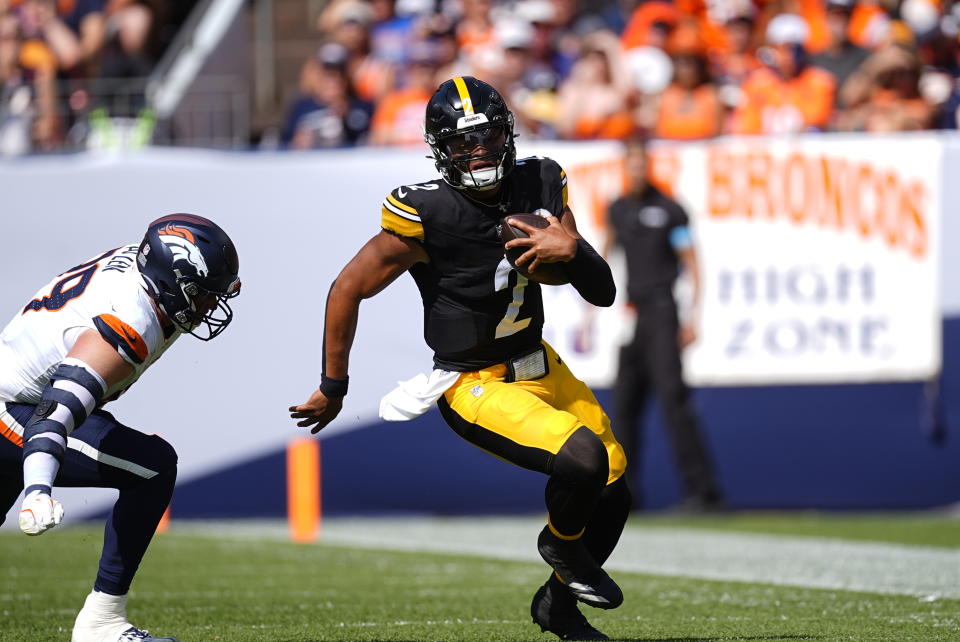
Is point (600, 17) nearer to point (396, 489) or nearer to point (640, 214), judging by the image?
point (640, 214)

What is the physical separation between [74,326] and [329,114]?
684 cm

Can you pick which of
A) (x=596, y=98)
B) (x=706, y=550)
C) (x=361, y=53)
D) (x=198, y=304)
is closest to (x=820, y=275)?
(x=596, y=98)

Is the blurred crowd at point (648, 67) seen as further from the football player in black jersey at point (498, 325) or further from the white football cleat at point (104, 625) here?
the white football cleat at point (104, 625)

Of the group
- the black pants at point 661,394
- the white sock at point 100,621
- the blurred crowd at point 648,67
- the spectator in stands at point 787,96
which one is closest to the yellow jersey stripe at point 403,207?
the white sock at point 100,621

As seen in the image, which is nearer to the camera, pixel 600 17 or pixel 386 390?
pixel 386 390

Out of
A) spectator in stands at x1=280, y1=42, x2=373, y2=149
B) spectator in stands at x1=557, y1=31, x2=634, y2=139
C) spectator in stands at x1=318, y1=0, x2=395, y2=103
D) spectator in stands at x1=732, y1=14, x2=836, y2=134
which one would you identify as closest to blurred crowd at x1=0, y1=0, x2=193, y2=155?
spectator in stands at x1=280, y1=42, x2=373, y2=149

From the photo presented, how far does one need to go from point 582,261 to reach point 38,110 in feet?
22.8

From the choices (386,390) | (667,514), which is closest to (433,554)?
(386,390)

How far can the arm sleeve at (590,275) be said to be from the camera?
4957 millimetres

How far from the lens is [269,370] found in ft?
32.6

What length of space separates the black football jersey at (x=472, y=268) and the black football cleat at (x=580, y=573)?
0.66 meters

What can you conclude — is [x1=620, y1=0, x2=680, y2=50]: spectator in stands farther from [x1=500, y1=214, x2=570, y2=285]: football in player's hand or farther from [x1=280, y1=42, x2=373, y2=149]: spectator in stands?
[x1=500, y1=214, x2=570, y2=285]: football in player's hand

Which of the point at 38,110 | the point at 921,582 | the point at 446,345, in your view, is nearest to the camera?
the point at 446,345

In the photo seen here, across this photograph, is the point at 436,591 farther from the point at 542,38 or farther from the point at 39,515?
the point at 542,38
